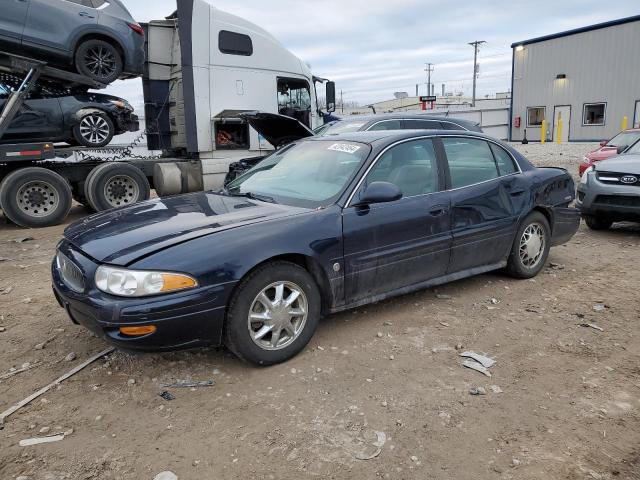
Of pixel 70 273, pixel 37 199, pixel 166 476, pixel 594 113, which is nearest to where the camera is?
pixel 166 476

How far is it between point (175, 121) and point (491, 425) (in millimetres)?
9214

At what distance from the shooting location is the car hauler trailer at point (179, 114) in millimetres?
8227

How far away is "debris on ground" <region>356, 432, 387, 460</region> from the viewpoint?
2.44 m

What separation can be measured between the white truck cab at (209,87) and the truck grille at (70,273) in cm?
616

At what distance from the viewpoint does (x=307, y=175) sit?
4039 mm

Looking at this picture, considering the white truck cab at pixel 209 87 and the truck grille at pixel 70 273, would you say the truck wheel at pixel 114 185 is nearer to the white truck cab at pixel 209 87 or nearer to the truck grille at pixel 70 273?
the white truck cab at pixel 209 87

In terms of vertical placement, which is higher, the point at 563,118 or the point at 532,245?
the point at 563,118

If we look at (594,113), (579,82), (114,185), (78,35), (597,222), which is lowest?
→ (597,222)

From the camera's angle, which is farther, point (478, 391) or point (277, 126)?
point (277, 126)

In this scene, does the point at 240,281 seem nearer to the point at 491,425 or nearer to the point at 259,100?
the point at 491,425

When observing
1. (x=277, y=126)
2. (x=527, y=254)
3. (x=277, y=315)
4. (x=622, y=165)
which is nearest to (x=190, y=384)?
(x=277, y=315)

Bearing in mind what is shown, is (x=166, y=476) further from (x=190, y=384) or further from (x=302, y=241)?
(x=302, y=241)

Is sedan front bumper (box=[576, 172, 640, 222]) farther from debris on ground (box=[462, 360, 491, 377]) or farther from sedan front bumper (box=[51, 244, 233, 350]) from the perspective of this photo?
sedan front bumper (box=[51, 244, 233, 350])

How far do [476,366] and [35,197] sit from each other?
780cm
